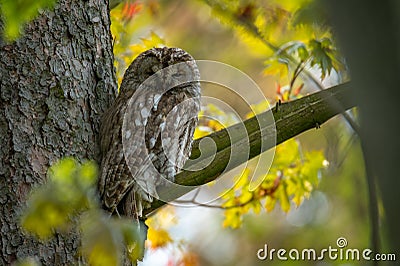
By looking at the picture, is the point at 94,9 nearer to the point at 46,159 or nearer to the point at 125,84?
the point at 125,84

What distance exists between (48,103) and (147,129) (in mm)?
456

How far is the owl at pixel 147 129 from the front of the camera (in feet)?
7.34

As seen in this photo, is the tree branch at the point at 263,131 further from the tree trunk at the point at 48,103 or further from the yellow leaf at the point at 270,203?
the yellow leaf at the point at 270,203

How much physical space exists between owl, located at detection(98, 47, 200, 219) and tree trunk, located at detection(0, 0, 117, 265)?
72 mm

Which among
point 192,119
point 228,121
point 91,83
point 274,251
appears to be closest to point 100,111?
point 91,83

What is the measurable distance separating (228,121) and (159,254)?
102 cm

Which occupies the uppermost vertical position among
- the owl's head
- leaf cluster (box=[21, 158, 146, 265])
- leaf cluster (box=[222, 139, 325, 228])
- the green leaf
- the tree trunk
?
leaf cluster (box=[222, 139, 325, 228])

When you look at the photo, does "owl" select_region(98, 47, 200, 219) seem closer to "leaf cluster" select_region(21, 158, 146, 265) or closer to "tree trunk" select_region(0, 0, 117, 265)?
"tree trunk" select_region(0, 0, 117, 265)

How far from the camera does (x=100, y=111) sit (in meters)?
2.29

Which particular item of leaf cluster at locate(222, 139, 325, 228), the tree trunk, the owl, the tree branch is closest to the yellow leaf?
leaf cluster at locate(222, 139, 325, 228)

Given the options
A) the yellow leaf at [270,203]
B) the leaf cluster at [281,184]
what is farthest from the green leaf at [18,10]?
the yellow leaf at [270,203]

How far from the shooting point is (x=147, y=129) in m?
2.46

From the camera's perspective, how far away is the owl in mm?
2238

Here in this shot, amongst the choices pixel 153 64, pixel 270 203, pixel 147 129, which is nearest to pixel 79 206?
pixel 147 129
